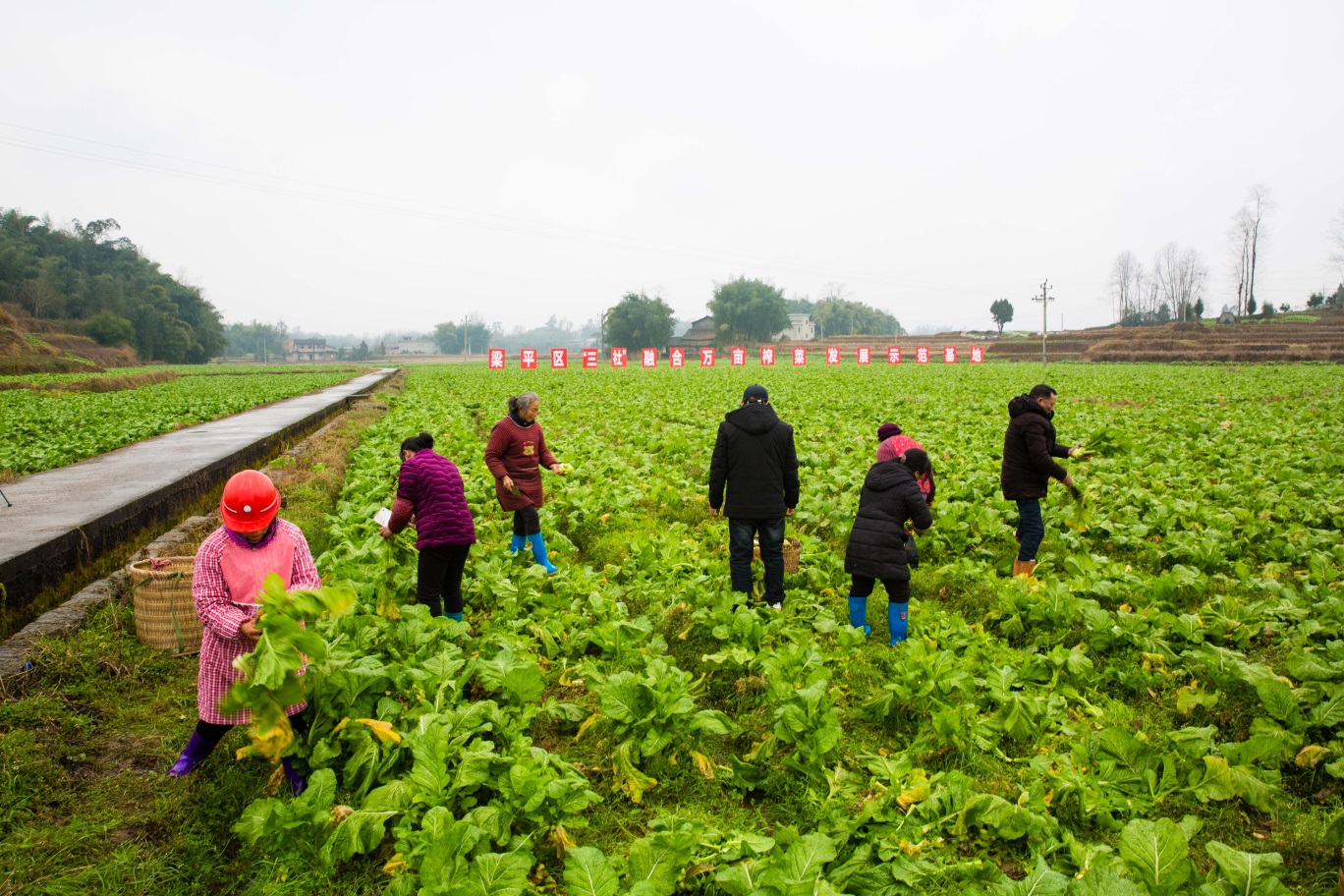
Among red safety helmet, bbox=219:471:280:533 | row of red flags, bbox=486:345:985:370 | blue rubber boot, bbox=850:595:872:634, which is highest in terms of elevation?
row of red flags, bbox=486:345:985:370

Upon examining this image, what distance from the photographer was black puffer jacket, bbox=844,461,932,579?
5125 mm

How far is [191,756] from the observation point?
377 cm

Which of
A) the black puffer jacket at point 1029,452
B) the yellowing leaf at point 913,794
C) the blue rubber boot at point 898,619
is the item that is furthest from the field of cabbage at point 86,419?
the black puffer jacket at point 1029,452

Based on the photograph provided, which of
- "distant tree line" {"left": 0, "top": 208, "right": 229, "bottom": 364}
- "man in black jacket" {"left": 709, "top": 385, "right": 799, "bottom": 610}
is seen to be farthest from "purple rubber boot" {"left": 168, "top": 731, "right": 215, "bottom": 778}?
"distant tree line" {"left": 0, "top": 208, "right": 229, "bottom": 364}

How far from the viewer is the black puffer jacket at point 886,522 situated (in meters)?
5.12

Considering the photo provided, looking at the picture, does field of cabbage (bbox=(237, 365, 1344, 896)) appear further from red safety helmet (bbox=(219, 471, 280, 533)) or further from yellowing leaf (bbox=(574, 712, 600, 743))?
red safety helmet (bbox=(219, 471, 280, 533))

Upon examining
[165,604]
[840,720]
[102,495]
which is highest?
[102,495]

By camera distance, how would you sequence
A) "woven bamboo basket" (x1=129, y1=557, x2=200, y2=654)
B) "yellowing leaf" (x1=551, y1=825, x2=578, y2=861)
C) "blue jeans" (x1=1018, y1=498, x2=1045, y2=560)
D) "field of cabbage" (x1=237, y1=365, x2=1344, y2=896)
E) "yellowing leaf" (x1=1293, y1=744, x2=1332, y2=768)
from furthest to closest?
1. "blue jeans" (x1=1018, y1=498, x2=1045, y2=560)
2. "woven bamboo basket" (x1=129, y1=557, x2=200, y2=654)
3. "yellowing leaf" (x1=1293, y1=744, x2=1332, y2=768)
4. "yellowing leaf" (x1=551, y1=825, x2=578, y2=861)
5. "field of cabbage" (x1=237, y1=365, x2=1344, y2=896)

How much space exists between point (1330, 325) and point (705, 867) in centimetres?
7723

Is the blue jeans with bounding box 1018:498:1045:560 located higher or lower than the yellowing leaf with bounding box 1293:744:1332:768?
higher

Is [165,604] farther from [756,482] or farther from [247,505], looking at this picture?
[756,482]

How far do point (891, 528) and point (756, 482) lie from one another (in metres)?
1.06

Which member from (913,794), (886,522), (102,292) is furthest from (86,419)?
(102,292)

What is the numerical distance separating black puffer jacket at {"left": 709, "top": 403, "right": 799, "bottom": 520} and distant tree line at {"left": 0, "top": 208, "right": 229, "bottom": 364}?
253 ft
